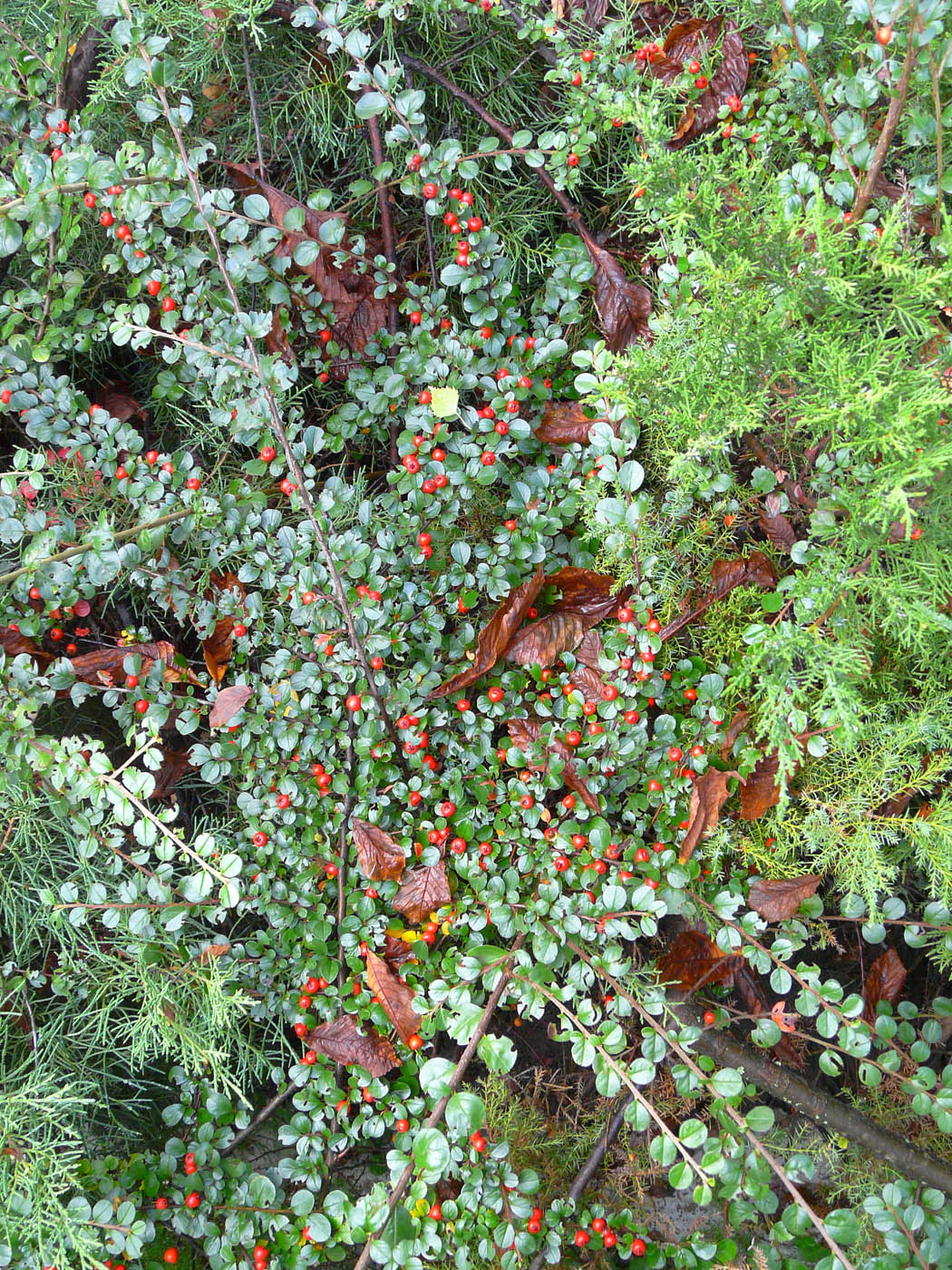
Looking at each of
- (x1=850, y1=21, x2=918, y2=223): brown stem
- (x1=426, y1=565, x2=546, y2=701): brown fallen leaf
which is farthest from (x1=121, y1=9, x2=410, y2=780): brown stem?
(x1=850, y1=21, x2=918, y2=223): brown stem

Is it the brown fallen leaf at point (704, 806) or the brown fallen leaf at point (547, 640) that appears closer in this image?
the brown fallen leaf at point (704, 806)

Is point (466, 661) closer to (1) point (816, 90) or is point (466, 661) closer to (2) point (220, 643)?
(2) point (220, 643)

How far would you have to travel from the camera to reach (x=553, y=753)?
150 cm

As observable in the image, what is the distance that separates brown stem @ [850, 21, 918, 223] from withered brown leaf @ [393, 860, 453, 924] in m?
1.21

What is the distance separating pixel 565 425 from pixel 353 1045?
1163 millimetres

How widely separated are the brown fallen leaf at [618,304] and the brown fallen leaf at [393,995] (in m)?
1.21

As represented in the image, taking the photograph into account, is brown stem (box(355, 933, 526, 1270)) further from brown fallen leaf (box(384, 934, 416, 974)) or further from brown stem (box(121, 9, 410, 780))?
brown stem (box(121, 9, 410, 780))

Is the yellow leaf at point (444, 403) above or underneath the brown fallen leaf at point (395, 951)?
above

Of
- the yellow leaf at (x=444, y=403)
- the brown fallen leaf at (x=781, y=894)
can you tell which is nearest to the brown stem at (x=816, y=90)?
the yellow leaf at (x=444, y=403)

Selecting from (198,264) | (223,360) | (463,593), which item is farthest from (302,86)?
(463,593)

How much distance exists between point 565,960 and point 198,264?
4.34 feet

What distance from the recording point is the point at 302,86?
1.76m

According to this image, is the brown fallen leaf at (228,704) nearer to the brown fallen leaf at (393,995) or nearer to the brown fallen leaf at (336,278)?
the brown fallen leaf at (393,995)

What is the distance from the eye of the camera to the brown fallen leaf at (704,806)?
57.9 inches
